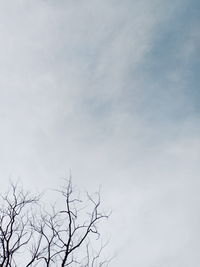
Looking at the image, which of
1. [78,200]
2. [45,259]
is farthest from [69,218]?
[45,259]

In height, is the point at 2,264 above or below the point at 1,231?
below

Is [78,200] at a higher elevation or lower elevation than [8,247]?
higher

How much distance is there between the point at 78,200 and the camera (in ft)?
48.9

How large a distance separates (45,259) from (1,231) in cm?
261

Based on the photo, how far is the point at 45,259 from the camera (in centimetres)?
1409

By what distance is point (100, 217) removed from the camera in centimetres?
1541

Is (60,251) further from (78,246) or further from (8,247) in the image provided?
(8,247)

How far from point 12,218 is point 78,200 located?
3.50 metres

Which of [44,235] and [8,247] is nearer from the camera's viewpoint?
[8,247]

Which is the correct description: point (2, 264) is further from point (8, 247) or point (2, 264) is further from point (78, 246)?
point (78, 246)

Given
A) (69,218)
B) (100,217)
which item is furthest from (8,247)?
(100,217)

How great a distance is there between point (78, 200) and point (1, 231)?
4070 millimetres

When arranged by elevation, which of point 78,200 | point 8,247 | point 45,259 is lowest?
point 45,259

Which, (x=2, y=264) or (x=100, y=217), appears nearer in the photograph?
(x=2, y=264)
